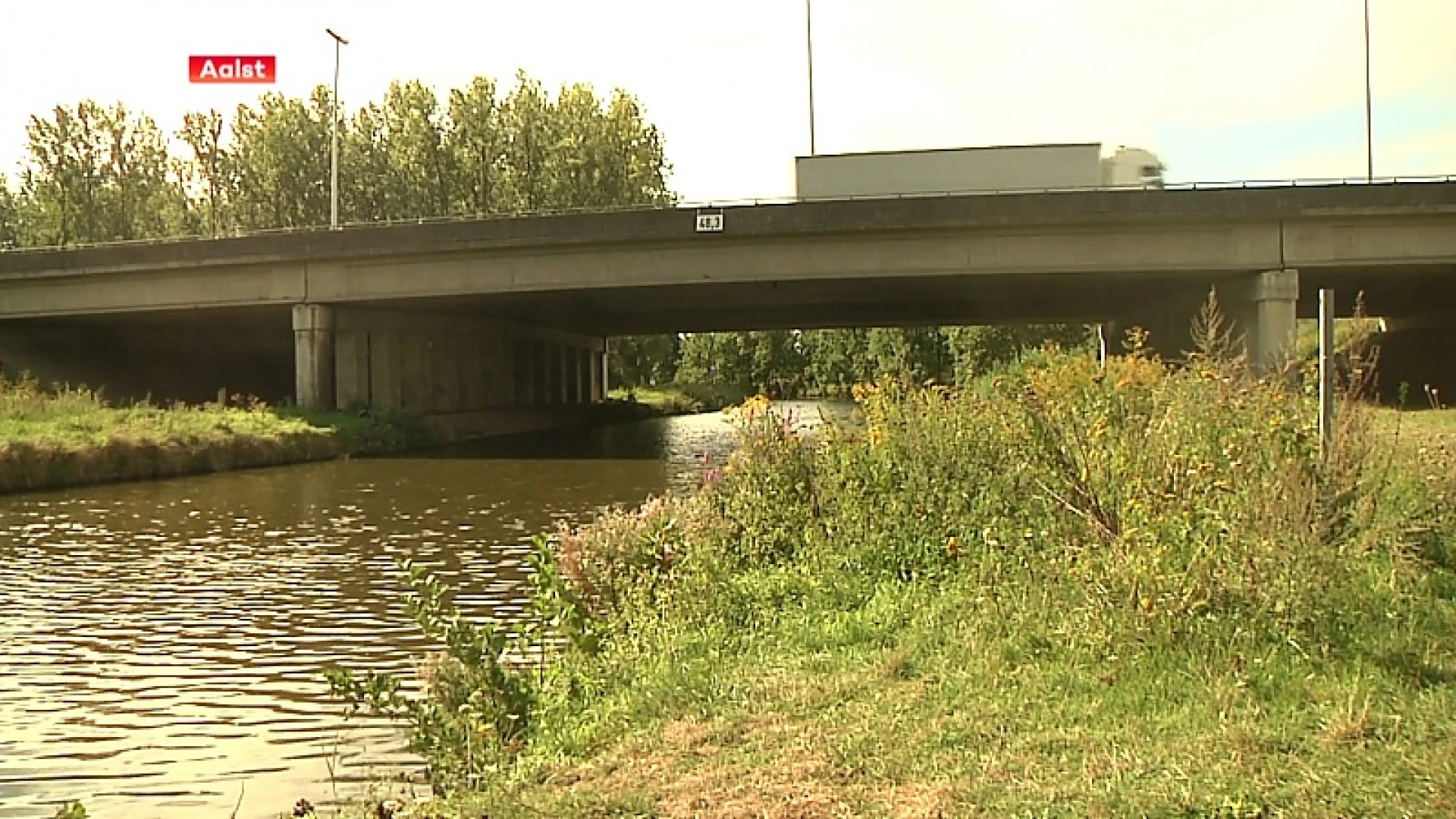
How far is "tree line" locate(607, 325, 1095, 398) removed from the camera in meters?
67.6

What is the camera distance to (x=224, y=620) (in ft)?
38.6

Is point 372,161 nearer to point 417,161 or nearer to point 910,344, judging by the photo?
point 417,161

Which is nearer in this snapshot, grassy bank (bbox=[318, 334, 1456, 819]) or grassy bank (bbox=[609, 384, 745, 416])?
grassy bank (bbox=[318, 334, 1456, 819])

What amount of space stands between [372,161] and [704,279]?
4972 centimetres

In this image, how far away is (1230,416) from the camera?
28.8ft

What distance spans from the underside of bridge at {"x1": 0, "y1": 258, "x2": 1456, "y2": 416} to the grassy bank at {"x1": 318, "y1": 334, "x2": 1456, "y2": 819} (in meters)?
21.9

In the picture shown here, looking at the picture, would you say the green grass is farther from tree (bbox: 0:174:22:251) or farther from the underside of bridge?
tree (bbox: 0:174:22:251)

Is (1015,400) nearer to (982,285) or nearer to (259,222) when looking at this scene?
(982,285)

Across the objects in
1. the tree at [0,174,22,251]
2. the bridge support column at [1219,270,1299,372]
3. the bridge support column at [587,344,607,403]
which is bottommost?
the bridge support column at [587,344,607,403]

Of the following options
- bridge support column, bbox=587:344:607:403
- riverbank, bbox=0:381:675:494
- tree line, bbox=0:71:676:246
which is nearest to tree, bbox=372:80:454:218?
tree line, bbox=0:71:676:246

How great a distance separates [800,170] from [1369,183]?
1366cm

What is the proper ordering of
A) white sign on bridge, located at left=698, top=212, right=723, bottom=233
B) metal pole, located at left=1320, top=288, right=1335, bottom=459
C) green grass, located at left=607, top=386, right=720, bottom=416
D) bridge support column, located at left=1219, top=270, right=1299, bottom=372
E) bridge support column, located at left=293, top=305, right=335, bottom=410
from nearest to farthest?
metal pole, located at left=1320, top=288, right=1335, bottom=459, bridge support column, located at left=1219, top=270, right=1299, bottom=372, white sign on bridge, located at left=698, top=212, right=723, bottom=233, bridge support column, located at left=293, top=305, right=335, bottom=410, green grass, located at left=607, top=386, right=720, bottom=416

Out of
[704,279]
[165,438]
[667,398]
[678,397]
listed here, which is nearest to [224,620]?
[165,438]

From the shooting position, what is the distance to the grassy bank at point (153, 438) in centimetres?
2588
